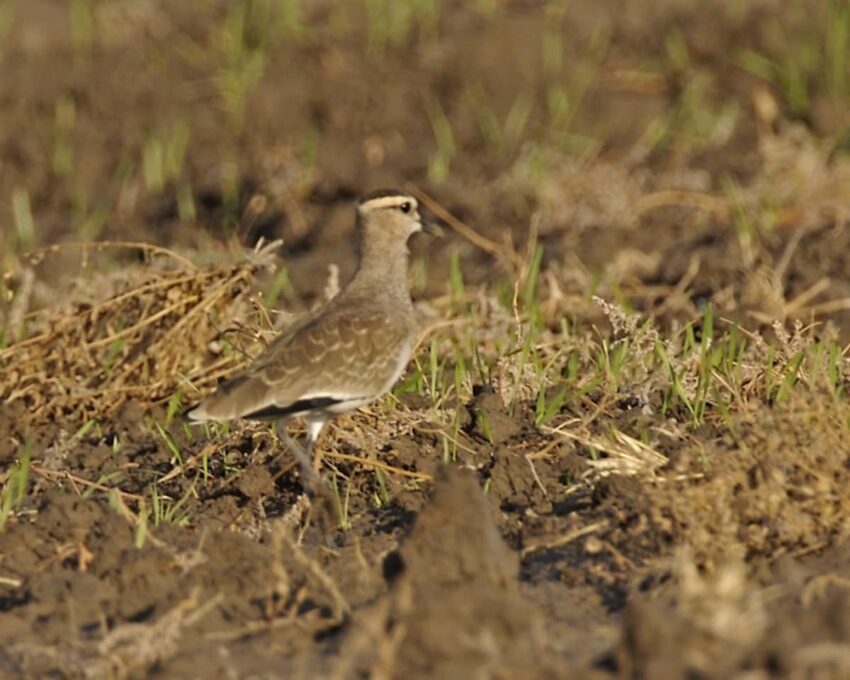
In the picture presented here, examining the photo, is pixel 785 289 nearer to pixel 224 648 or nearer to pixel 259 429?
pixel 259 429

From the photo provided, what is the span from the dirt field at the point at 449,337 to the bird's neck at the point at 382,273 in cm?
41

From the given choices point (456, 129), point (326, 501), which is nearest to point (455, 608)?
point (326, 501)

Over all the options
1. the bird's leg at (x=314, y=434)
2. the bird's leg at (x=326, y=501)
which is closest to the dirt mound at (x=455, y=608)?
the bird's leg at (x=326, y=501)

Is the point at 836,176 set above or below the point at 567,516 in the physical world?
below

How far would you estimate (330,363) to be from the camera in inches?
268

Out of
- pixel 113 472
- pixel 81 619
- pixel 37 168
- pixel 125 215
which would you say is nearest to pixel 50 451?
pixel 113 472

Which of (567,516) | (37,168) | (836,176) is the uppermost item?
(567,516)

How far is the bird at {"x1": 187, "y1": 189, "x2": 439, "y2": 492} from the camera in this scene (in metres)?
6.59

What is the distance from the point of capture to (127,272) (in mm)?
8422

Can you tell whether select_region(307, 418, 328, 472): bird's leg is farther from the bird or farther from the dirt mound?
the dirt mound

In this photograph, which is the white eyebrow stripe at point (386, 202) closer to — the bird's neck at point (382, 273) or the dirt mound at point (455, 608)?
the bird's neck at point (382, 273)

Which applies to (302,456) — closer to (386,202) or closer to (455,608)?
(386,202)

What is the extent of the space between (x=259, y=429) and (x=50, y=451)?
0.80m

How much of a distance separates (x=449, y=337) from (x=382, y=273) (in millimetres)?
937
